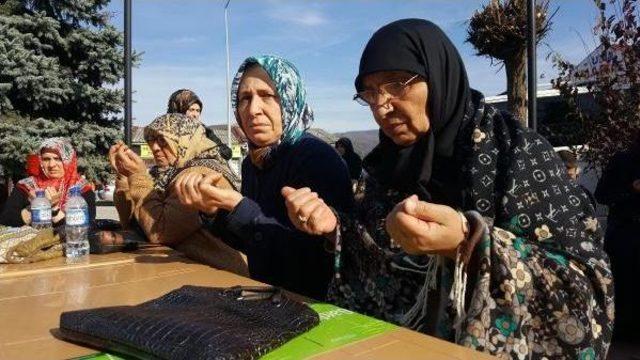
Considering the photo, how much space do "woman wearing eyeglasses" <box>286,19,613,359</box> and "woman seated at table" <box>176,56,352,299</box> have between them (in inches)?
11.6

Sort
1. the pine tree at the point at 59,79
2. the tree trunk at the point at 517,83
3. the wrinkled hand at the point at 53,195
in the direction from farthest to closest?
the pine tree at the point at 59,79, the tree trunk at the point at 517,83, the wrinkled hand at the point at 53,195

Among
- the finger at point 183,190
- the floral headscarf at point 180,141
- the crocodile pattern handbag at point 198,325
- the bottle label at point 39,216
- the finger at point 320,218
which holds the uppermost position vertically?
the floral headscarf at point 180,141

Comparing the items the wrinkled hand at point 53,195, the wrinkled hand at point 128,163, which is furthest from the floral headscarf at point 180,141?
the wrinkled hand at point 53,195

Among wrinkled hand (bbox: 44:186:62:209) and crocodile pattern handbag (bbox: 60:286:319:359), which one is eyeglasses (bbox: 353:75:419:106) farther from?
wrinkled hand (bbox: 44:186:62:209)

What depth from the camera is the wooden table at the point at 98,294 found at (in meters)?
1.12

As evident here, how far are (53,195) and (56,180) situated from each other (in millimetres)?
276

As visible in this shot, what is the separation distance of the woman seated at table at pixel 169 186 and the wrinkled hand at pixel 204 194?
0.70 ft

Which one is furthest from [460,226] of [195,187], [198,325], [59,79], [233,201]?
[59,79]

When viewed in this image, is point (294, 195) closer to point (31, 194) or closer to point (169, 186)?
point (169, 186)

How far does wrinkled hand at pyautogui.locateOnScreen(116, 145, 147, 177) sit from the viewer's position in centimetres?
303

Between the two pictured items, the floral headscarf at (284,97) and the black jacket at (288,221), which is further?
the floral headscarf at (284,97)

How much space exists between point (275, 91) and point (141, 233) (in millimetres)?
1096

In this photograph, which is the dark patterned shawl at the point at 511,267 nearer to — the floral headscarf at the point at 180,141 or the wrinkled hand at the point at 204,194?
the wrinkled hand at the point at 204,194

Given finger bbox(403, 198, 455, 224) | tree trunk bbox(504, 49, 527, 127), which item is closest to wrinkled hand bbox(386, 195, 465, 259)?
finger bbox(403, 198, 455, 224)
